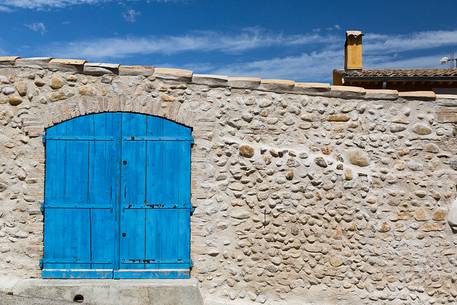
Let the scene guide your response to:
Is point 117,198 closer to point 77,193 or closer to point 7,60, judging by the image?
point 77,193

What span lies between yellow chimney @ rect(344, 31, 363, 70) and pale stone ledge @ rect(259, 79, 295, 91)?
10.3 m

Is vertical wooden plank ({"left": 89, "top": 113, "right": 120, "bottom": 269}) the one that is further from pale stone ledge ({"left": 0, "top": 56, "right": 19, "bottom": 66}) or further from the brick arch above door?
pale stone ledge ({"left": 0, "top": 56, "right": 19, "bottom": 66})

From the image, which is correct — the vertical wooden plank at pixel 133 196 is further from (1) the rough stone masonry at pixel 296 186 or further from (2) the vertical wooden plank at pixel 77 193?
(1) the rough stone masonry at pixel 296 186

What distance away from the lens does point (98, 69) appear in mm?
5184

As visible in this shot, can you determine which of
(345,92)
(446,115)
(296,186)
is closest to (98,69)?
(296,186)

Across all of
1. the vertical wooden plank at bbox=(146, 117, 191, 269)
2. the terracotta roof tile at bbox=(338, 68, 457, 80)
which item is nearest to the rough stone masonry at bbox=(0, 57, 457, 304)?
the vertical wooden plank at bbox=(146, 117, 191, 269)

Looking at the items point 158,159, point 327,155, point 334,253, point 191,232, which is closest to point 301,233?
point 334,253

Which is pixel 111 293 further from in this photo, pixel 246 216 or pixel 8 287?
pixel 246 216

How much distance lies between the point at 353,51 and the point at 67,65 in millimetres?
12004

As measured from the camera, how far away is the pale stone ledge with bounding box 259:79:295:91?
206 inches

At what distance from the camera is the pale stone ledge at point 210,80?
17.1 ft

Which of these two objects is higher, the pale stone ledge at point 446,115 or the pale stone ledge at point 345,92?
the pale stone ledge at point 345,92

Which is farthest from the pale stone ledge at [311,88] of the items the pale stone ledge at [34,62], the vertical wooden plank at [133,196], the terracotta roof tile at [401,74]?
the terracotta roof tile at [401,74]

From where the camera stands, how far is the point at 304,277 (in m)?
5.27
